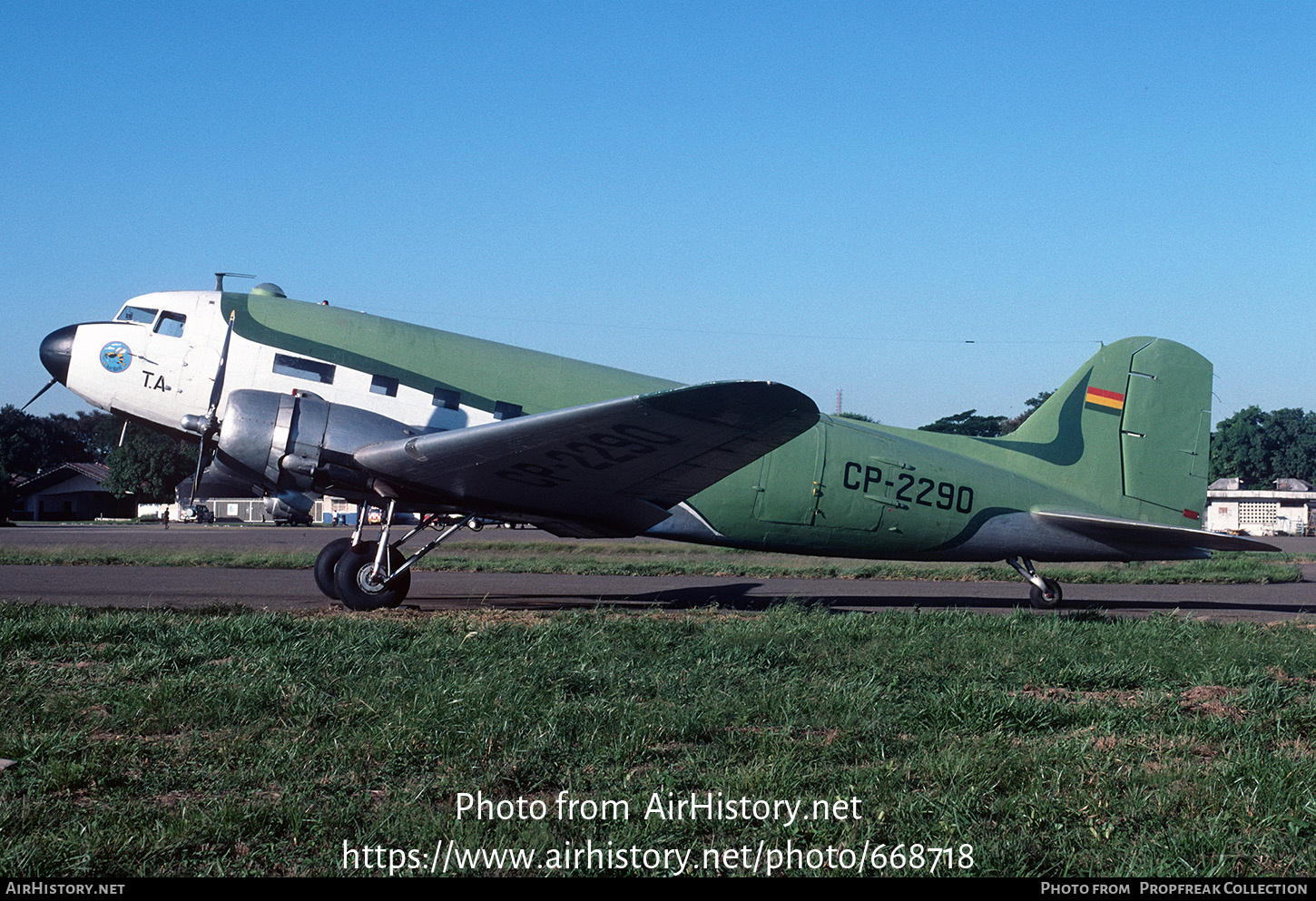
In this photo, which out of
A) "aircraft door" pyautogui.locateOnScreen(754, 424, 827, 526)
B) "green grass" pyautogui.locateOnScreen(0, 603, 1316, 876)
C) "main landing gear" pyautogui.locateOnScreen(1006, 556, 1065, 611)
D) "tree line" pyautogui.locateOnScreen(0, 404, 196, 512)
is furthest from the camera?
"tree line" pyautogui.locateOnScreen(0, 404, 196, 512)

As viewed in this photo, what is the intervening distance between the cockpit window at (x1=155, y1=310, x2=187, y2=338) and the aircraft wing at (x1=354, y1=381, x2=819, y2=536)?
3.04m

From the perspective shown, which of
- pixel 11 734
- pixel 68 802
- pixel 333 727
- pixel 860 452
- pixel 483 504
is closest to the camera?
pixel 68 802

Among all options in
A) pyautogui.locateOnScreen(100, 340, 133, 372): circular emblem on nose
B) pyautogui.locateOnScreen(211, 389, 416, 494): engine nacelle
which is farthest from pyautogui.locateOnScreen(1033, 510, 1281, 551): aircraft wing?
pyautogui.locateOnScreen(100, 340, 133, 372): circular emblem on nose

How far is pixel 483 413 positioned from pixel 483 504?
3.94 feet

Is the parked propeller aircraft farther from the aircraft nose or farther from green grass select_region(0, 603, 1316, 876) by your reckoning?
green grass select_region(0, 603, 1316, 876)

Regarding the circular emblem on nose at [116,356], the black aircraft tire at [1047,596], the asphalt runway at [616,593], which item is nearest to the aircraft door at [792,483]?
the asphalt runway at [616,593]

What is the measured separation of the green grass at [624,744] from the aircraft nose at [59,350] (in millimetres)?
4679

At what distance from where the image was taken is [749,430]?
8.94m

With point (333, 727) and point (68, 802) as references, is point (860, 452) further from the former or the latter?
point (68, 802)

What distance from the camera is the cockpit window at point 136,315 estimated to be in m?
11.1

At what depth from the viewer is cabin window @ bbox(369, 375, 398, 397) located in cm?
1090

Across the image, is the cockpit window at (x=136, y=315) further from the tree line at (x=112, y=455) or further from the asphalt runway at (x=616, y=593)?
the tree line at (x=112, y=455)

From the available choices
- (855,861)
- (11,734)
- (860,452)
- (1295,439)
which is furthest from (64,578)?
(1295,439)

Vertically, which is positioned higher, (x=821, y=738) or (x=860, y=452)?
(x=860, y=452)
